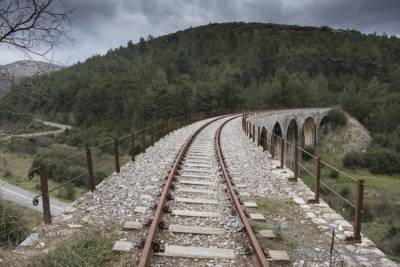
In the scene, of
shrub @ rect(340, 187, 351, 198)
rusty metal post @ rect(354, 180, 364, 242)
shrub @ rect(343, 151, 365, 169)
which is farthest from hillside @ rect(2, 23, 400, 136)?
rusty metal post @ rect(354, 180, 364, 242)

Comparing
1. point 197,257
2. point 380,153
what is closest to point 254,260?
point 197,257

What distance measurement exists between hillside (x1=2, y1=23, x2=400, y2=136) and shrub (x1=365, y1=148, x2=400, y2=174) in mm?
21729

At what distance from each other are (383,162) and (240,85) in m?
41.4

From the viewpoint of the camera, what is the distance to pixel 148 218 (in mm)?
5164

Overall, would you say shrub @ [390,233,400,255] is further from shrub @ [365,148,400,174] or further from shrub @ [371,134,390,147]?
shrub @ [371,134,390,147]

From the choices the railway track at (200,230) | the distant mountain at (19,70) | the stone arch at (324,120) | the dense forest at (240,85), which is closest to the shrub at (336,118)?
the stone arch at (324,120)

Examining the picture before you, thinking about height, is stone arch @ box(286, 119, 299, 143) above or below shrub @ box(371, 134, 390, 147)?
above

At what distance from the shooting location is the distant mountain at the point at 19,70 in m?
4.22

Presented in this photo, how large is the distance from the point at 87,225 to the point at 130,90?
7453cm

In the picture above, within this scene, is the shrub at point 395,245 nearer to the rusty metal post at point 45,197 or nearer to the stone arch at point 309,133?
the rusty metal post at point 45,197

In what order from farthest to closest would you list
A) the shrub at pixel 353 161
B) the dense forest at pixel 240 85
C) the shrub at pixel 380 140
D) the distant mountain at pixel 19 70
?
the dense forest at pixel 240 85 < the shrub at pixel 380 140 < the shrub at pixel 353 161 < the distant mountain at pixel 19 70

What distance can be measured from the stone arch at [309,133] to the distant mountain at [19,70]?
57.1 metres

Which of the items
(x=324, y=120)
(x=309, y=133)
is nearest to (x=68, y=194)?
(x=309, y=133)

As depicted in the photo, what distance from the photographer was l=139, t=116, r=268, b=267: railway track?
390cm
